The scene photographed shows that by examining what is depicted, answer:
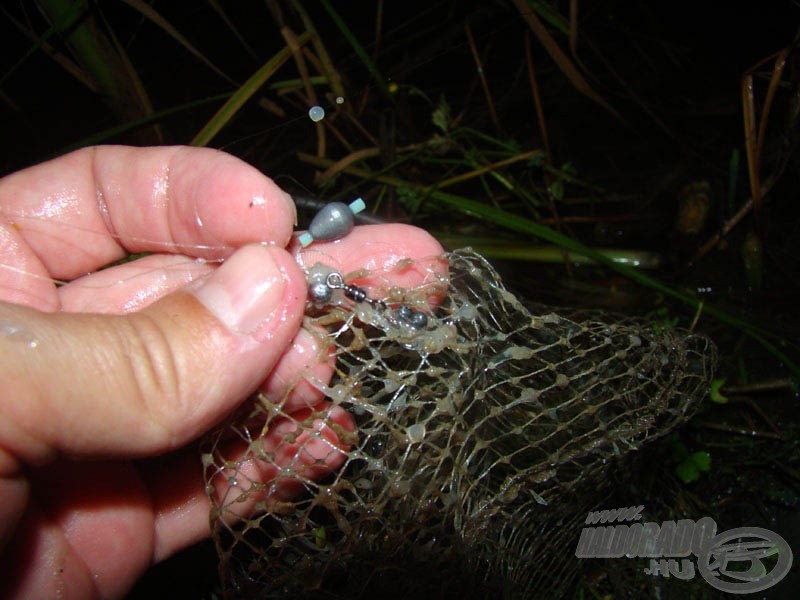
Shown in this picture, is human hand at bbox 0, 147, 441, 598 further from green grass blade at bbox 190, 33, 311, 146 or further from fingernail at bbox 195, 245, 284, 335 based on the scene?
green grass blade at bbox 190, 33, 311, 146

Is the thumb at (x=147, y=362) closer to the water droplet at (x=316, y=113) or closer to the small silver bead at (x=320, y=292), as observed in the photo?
the small silver bead at (x=320, y=292)

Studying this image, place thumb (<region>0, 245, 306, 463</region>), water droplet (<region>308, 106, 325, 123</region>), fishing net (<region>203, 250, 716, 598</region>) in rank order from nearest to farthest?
thumb (<region>0, 245, 306, 463</region>) → fishing net (<region>203, 250, 716, 598</region>) → water droplet (<region>308, 106, 325, 123</region>)

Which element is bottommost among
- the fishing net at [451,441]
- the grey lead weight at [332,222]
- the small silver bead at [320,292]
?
the fishing net at [451,441]

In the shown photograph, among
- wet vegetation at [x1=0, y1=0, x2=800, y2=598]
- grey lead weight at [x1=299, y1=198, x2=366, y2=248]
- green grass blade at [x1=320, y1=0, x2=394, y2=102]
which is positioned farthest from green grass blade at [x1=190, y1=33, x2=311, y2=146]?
grey lead weight at [x1=299, y1=198, x2=366, y2=248]

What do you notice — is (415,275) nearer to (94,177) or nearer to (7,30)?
(94,177)

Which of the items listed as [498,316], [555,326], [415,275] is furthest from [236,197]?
[555,326]

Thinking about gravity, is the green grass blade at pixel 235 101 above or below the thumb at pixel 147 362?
above

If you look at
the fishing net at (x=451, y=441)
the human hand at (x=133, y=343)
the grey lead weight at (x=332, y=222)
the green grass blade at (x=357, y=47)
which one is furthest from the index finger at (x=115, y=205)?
the green grass blade at (x=357, y=47)

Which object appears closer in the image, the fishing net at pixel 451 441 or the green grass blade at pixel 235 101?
the fishing net at pixel 451 441
